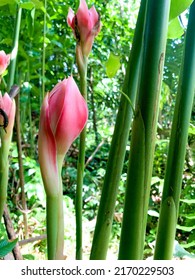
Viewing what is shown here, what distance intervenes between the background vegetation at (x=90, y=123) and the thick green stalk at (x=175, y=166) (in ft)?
0.92

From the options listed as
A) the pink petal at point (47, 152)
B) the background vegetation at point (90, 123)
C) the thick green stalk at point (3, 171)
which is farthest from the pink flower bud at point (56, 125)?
the background vegetation at point (90, 123)

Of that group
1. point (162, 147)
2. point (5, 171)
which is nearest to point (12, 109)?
point (5, 171)

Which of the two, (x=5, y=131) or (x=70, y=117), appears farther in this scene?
(x=5, y=131)

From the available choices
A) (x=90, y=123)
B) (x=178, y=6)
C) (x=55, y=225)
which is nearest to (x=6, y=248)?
(x=55, y=225)

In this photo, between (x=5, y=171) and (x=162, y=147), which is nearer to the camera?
(x=5, y=171)

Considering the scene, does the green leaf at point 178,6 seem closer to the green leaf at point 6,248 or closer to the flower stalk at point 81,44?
the flower stalk at point 81,44

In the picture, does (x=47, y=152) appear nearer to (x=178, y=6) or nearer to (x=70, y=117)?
(x=70, y=117)

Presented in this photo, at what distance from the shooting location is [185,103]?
0.69ft

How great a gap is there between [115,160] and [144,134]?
0.04 meters

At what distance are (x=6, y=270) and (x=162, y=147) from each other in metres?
1.37

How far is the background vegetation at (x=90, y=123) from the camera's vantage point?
823mm

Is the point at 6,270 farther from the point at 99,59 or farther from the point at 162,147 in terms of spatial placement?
the point at 99,59

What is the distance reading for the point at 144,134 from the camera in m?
0.18

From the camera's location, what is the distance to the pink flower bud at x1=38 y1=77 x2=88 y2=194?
172mm
